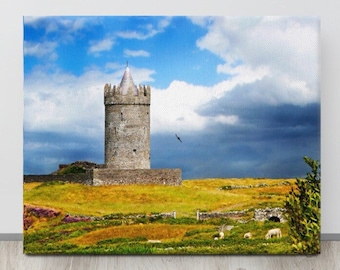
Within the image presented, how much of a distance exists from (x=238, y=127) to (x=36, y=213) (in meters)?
0.75

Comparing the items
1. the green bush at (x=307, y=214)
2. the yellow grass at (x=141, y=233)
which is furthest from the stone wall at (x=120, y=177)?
the green bush at (x=307, y=214)

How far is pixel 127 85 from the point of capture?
275 centimetres

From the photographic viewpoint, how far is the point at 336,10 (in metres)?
2.78

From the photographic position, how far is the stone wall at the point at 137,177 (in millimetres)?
2746

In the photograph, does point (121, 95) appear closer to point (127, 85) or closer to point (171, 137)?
point (127, 85)

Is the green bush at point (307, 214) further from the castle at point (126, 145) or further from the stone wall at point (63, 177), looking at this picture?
the stone wall at point (63, 177)

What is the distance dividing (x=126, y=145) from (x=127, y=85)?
0.21 m

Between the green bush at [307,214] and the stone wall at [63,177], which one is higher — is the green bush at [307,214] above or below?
below

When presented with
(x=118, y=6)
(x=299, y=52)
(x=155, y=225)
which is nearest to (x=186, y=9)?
(x=118, y=6)

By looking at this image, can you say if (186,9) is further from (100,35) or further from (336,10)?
(336,10)

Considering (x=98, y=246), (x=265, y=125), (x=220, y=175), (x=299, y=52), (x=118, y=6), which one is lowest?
(x=98, y=246)

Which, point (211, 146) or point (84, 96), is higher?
point (84, 96)

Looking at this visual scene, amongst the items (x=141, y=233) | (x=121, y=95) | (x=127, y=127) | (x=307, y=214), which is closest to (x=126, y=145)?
(x=127, y=127)

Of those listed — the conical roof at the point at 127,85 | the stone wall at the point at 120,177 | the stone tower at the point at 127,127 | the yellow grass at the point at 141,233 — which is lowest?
the yellow grass at the point at 141,233
